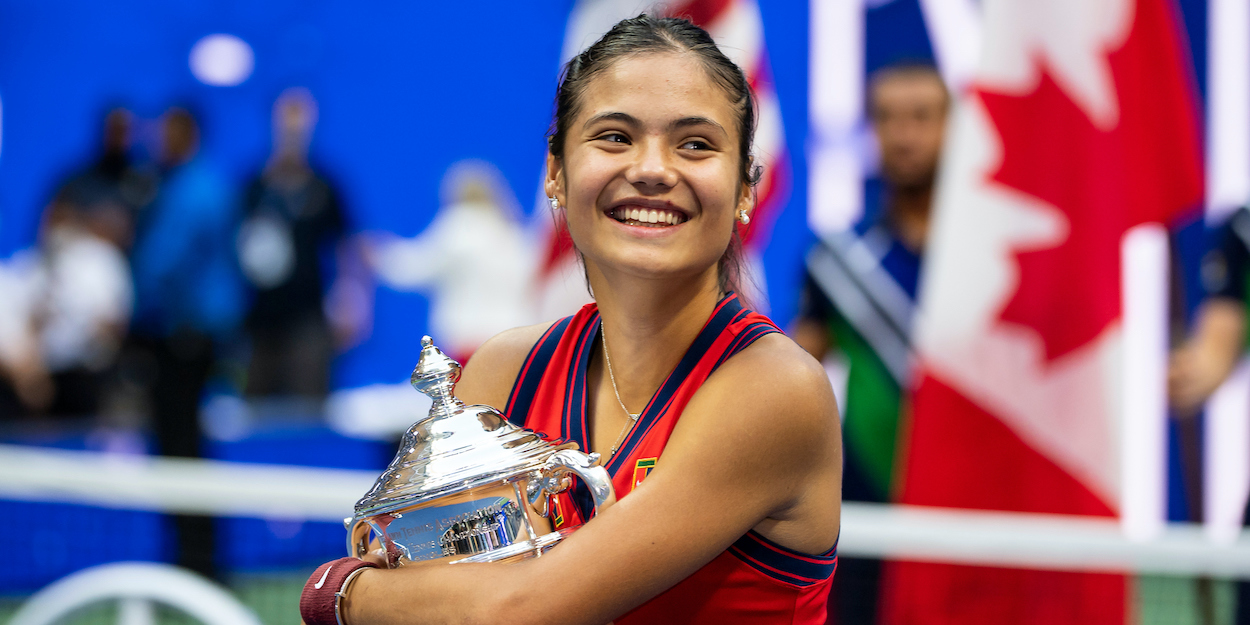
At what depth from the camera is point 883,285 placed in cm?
455

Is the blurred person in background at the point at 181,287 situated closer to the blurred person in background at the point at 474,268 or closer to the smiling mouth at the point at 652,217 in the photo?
the blurred person in background at the point at 474,268

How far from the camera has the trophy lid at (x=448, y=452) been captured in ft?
4.67

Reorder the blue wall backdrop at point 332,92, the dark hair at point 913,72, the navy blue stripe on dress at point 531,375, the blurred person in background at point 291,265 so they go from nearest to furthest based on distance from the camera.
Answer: the navy blue stripe on dress at point 531,375
the dark hair at point 913,72
the blurred person in background at point 291,265
the blue wall backdrop at point 332,92

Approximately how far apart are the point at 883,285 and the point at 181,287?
395 centimetres

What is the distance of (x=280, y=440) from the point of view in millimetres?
7309

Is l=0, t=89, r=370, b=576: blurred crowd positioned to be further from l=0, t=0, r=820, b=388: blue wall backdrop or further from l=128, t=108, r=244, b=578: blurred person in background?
l=0, t=0, r=820, b=388: blue wall backdrop

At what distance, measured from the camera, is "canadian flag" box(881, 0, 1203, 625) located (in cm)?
395

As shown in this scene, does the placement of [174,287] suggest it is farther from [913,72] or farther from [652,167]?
[652,167]

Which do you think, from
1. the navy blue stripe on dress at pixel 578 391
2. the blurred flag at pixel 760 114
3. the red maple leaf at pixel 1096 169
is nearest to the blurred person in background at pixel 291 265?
the blurred flag at pixel 760 114

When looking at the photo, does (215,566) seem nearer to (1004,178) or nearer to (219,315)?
(219,315)

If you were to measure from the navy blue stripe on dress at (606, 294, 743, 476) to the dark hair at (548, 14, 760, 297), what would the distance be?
20 centimetres

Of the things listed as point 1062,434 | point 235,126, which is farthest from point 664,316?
point 235,126

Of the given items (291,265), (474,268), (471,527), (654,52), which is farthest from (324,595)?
(291,265)

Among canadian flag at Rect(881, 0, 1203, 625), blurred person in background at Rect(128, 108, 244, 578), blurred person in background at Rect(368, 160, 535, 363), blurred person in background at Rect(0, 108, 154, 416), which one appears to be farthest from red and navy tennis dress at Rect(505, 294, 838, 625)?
blurred person in background at Rect(0, 108, 154, 416)
